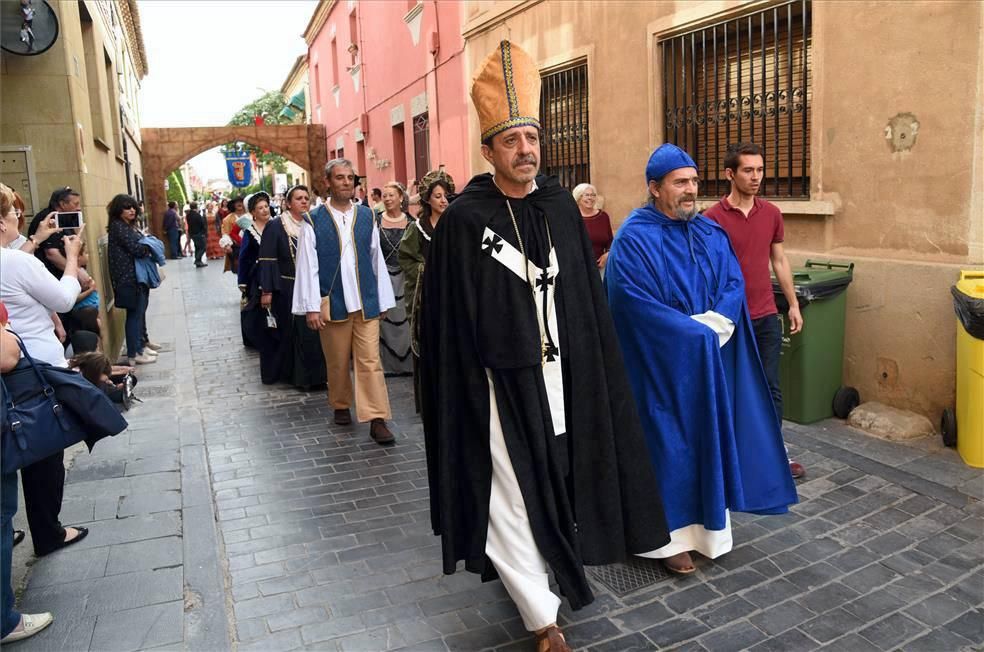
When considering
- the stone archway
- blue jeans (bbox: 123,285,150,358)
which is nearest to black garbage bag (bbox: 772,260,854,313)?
blue jeans (bbox: 123,285,150,358)

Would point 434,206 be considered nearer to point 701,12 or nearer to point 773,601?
point 701,12

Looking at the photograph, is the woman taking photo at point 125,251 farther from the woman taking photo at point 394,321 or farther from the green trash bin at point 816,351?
the green trash bin at point 816,351

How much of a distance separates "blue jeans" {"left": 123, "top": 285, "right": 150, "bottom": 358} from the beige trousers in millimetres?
3751

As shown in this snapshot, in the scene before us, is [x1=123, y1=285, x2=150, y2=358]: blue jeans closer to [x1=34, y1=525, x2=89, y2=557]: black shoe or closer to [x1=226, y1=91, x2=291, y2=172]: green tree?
[x1=34, y1=525, x2=89, y2=557]: black shoe

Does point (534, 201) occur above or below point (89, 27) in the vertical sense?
below

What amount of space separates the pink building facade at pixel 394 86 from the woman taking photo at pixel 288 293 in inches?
242

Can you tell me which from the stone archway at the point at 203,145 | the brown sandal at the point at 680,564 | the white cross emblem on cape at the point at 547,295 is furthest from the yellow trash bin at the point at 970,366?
the stone archway at the point at 203,145

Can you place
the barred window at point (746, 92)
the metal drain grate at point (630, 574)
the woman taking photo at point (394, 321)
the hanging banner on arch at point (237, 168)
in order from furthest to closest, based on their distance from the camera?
the hanging banner on arch at point (237, 168) < the woman taking photo at point (394, 321) < the barred window at point (746, 92) < the metal drain grate at point (630, 574)

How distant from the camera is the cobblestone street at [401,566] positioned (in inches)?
131

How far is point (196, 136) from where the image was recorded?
28.7 metres

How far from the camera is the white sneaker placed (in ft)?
11.0

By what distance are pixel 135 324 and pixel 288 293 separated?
2.28 meters

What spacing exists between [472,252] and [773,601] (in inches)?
77.9

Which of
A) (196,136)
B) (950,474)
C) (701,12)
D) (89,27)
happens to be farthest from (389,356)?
(196,136)
